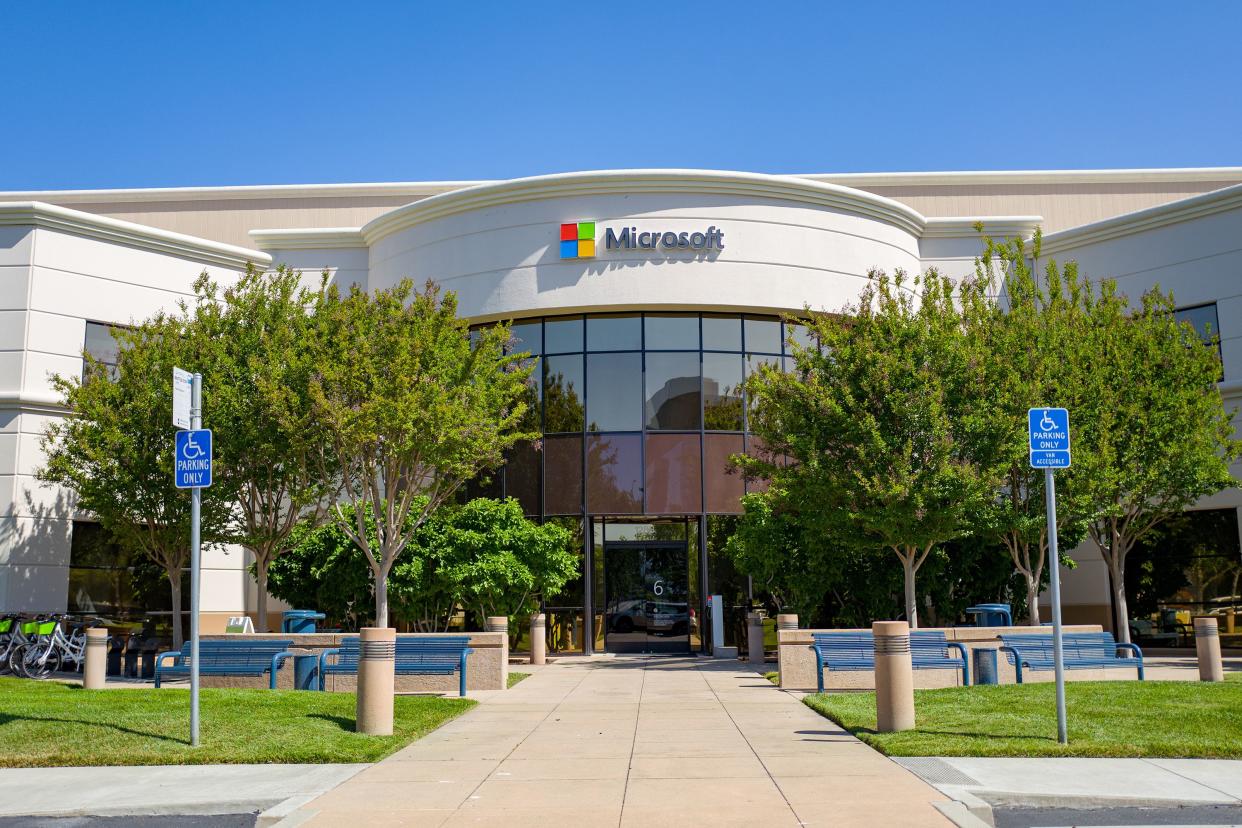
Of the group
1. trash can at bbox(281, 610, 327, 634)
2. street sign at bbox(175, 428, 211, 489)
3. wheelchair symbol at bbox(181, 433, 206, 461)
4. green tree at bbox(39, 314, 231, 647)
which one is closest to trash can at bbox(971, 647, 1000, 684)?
street sign at bbox(175, 428, 211, 489)

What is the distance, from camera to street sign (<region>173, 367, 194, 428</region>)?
11562mm

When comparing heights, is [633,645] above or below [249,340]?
below

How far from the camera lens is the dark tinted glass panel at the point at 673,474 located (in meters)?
26.2

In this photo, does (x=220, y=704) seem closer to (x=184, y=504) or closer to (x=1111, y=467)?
(x=184, y=504)

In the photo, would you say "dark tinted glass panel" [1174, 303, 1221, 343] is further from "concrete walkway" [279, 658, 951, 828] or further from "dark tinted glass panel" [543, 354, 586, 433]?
"concrete walkway" [279, 658, 951, 828]

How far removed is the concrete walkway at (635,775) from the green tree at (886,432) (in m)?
5.51

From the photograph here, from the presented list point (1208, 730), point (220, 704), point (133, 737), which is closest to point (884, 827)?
point (1208, 730)

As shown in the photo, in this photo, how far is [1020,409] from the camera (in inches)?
824

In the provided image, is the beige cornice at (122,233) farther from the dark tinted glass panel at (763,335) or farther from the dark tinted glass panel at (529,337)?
the dark tinted glass panel at (763,335)

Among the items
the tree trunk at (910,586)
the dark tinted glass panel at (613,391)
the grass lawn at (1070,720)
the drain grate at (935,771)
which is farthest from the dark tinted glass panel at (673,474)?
the drain grate at (935,771)

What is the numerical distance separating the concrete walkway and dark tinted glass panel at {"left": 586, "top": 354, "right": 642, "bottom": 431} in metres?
11.4

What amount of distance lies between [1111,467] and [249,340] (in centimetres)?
1692

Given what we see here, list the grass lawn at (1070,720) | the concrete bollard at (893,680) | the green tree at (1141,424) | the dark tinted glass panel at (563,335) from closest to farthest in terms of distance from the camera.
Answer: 1. the grass lawn at (1070,720)
2. the concrete bollard at (893,680)
3. the green tree at (1141,424)
4. the dark tinted glass panel at (563,335)

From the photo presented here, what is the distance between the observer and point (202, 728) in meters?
12.0
